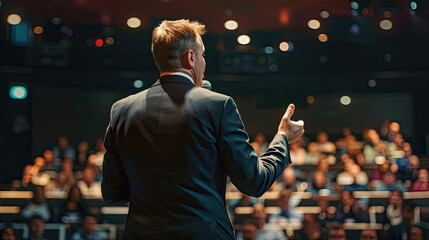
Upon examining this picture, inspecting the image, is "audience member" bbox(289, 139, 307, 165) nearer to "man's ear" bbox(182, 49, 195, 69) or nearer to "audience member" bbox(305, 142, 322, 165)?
"audience member" bbox(305, 142, 322, 165)

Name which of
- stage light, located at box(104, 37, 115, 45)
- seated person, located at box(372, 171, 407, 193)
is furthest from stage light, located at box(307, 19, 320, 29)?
stage light, located at box(104, 37, 115, 45)

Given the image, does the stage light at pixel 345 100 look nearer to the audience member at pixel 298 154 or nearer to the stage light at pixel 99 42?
the audience member at pixel 298 154

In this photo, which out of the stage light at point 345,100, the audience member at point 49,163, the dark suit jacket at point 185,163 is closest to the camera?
the dark suit jacket at point 185,163

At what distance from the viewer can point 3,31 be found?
791 centimetres

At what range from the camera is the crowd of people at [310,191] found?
554cm

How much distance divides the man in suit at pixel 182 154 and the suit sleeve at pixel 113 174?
0.04 metres

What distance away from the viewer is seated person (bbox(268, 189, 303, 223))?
18.4 feet

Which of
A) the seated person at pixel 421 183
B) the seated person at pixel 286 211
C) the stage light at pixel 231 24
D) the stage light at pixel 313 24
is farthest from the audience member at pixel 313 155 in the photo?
the stage light at pixel 231 24

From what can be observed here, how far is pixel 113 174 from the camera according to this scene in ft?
3.75

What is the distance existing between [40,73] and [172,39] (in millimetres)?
7756

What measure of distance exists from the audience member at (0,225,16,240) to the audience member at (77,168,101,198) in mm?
863

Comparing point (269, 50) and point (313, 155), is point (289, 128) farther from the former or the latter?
point (269, 50)

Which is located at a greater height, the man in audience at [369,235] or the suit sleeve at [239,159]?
the suit sleeve at [239,159]

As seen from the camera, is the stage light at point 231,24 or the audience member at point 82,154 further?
the stage light at point 231,24
